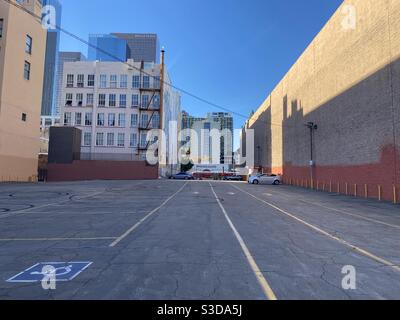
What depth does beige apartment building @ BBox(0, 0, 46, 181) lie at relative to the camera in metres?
36.2

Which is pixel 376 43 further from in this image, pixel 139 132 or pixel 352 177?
pixel 139 132

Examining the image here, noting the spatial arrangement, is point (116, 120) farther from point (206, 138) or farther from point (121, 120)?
point (206, 138)

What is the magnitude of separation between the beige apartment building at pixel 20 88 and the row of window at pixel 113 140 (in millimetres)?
19205

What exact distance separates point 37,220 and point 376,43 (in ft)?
78.5

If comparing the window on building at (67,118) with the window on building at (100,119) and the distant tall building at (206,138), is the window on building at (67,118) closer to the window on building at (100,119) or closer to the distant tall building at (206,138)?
the window on building at (100,119)

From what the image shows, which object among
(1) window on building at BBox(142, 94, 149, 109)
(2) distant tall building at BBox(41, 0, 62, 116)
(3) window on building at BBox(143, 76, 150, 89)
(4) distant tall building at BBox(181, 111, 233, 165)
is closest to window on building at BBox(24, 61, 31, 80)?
(2) distant tall building at BBox(41, 0, 62, 116)

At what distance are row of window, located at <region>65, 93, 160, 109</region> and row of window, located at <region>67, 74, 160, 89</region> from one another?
1.89m

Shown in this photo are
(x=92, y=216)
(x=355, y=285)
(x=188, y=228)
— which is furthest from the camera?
(x=92, y=216)

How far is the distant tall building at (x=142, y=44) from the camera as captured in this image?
185625 mm

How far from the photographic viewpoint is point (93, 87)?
6384 centimetres

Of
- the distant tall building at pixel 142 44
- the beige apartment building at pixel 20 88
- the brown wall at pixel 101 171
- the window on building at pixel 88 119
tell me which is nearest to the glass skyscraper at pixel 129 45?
the distant tall building at pixel 142 44

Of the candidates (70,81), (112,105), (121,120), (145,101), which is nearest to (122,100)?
(112,105)

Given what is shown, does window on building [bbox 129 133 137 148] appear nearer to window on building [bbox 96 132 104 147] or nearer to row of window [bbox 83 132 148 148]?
row of window [bbox 83 132 148 148]
